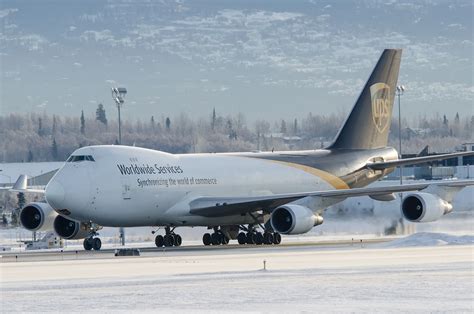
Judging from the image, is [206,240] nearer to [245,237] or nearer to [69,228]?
[245,237]

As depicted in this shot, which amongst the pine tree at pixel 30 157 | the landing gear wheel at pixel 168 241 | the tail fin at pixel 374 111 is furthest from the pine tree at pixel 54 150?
the landing gear wheel at pixel 168 241

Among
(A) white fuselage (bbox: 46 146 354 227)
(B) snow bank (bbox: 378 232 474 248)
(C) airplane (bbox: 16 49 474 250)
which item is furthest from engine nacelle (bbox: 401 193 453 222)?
(A) white fuselage (bbox: 46 146 354 227)

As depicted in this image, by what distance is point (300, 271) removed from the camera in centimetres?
3247

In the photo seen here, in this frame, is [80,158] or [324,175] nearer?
[80,158]

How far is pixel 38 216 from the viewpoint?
53625 millimetres

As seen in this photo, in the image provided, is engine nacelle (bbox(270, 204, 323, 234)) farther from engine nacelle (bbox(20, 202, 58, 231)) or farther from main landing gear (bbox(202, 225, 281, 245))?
engine nacelle (bbox(20, 202, 58, 231))

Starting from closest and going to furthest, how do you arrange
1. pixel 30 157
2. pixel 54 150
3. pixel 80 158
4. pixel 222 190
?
pixel 80 158
pixel 222 190
pixel 54 150
pixel 30 157

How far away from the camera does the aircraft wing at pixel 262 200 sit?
51.6 m

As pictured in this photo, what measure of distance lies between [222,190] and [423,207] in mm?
9670

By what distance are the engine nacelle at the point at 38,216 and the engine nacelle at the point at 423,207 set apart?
15495mm

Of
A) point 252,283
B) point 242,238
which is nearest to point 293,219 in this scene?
point 242,238

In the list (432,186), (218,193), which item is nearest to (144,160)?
(218,193)

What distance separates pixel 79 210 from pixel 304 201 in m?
9.66

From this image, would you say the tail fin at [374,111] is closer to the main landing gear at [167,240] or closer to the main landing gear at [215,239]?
the main landing gear at [215,239]
